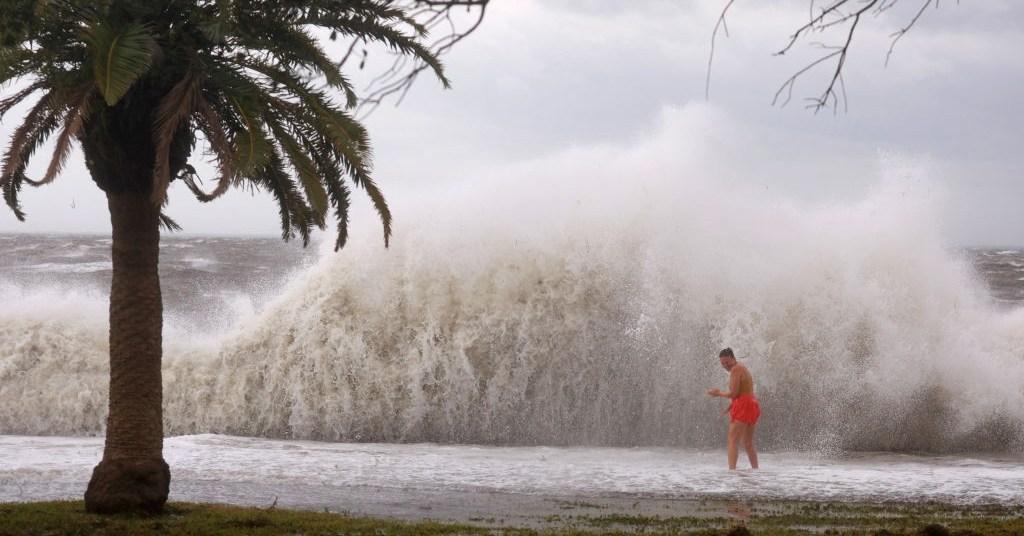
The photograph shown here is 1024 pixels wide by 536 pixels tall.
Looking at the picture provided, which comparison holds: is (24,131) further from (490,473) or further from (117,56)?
(490,473)

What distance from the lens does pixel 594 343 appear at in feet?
58.5

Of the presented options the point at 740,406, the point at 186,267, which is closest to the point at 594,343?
the point at 740,406

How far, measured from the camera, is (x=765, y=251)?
18984 millimetres

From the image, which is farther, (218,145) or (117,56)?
(218,145)

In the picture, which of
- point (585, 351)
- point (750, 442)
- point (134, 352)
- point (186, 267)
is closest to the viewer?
point (134, 352)

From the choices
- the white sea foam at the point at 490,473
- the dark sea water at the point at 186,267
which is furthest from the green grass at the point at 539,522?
the dark sea water at the point at 186,267

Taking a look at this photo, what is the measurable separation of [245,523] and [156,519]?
0.73m

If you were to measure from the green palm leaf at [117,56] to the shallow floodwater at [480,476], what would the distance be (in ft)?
15.1

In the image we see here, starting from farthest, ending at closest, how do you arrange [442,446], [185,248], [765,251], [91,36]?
[185,248], [765,251], [442,446], [91,36]

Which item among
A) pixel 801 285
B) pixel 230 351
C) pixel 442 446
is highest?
pixel 801 285

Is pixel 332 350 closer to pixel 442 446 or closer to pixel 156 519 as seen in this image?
pixel 442 446

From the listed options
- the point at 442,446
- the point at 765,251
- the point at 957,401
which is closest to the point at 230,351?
the point at 442,446

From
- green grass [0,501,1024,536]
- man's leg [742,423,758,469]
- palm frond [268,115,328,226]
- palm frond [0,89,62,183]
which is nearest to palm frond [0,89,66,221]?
palm frond [0,89,62,183]

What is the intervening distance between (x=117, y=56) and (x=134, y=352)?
Answer: 2.53m
